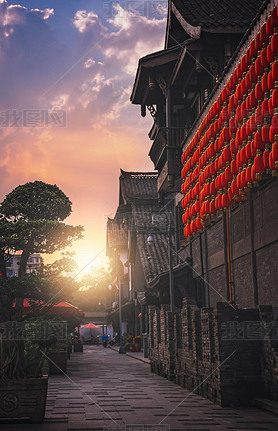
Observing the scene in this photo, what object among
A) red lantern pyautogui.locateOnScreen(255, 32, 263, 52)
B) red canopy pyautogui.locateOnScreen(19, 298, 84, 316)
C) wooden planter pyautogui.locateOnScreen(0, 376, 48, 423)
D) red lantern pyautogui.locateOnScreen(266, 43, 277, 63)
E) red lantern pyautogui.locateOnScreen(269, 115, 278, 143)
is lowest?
wooden planter pyautogui.locateOnScreen(0, 376, 48, 423)

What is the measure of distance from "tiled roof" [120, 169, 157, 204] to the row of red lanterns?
1242 inches

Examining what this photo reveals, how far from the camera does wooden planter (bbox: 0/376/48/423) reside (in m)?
9.80

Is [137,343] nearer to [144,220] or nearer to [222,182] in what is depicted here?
[144,220]

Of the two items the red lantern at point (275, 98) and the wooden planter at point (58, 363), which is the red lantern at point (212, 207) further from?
the wooden planter at point (58, 363)

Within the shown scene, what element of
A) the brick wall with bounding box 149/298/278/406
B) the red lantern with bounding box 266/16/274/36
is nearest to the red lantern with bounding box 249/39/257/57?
the red lantern with bounding box 266/16/274/36

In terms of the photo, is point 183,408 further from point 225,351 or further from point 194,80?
point 194,80

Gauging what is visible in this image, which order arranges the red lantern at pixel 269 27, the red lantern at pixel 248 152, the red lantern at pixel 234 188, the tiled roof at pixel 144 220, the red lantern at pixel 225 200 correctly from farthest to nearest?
the tiled roof at pixel 144 220 < the red lantern at pixel 225 200 < the red lantern at pixel 234 188 < the red lantern at pixel 248 152 < the red lantern at pixel 269 27

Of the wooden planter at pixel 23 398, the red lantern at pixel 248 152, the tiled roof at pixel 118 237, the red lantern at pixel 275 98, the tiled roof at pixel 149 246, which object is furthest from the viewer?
the tiled roof at pixel 118 237

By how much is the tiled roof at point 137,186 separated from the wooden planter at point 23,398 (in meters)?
37.8

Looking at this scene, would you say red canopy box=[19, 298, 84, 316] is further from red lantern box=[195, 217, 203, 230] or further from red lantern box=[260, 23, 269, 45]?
red lantern box=[260, 23, 269, 45]

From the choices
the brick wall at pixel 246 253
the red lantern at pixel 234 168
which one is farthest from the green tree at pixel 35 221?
the red lantern at pixel 234 168

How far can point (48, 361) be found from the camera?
884 inches

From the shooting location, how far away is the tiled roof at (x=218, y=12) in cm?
1888

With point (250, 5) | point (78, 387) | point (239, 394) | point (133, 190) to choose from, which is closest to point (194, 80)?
point (250, 5)
